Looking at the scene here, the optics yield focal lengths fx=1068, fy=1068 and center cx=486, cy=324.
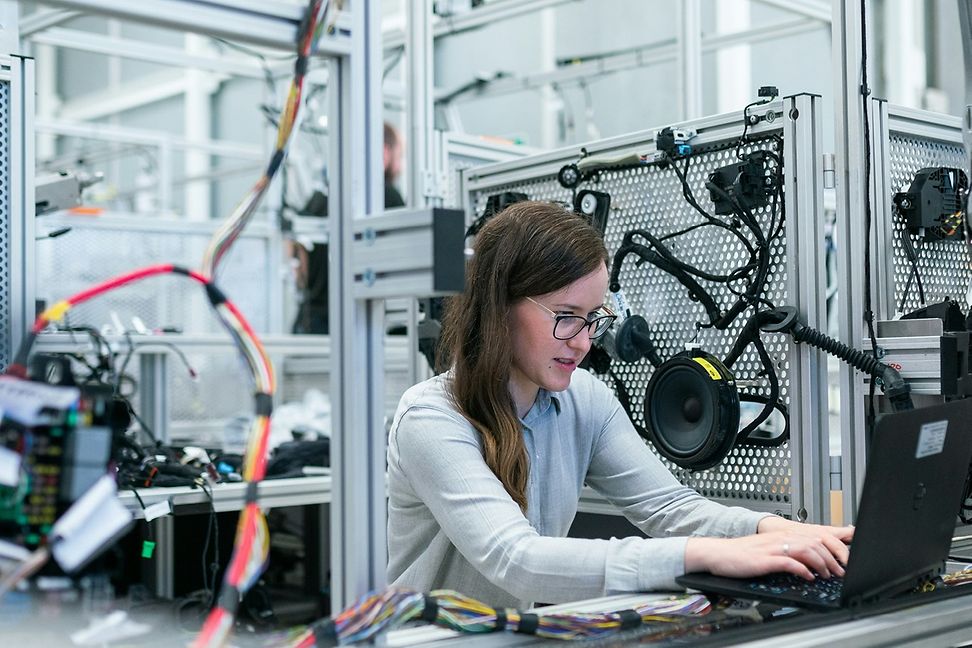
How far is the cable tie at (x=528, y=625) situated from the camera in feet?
2.97

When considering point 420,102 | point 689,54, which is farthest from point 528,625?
point 689,54

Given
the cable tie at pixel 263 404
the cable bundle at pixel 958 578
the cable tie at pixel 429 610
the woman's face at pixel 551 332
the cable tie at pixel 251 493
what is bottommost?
the cable bundle at pixel 958 578

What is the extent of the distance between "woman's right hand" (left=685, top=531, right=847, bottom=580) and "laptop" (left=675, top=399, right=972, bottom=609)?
0.04 ft

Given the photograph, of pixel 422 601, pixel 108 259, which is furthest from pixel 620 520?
pixel 108 259

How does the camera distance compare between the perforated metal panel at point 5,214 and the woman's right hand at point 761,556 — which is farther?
the perforated metal panel at point 5,214

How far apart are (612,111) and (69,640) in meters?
4.50

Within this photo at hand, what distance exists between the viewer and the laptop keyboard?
100 centimetres

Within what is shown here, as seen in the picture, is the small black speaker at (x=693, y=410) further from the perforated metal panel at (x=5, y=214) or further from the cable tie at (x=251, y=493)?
the perforated metal panel at (x=5, y=214)

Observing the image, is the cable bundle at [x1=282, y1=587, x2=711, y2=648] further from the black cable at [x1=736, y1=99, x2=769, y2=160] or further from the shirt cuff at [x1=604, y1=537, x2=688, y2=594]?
the black cable at [x1=736, y1=99, x2=769, y2=160]

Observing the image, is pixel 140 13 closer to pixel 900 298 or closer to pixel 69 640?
pixel 69 640

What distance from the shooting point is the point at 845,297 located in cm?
143

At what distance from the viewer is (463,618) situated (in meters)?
0.91

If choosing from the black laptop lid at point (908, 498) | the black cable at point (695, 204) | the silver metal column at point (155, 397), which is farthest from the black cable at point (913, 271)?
the silver metal column at point (155, 397)

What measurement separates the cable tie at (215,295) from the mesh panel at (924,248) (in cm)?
101
